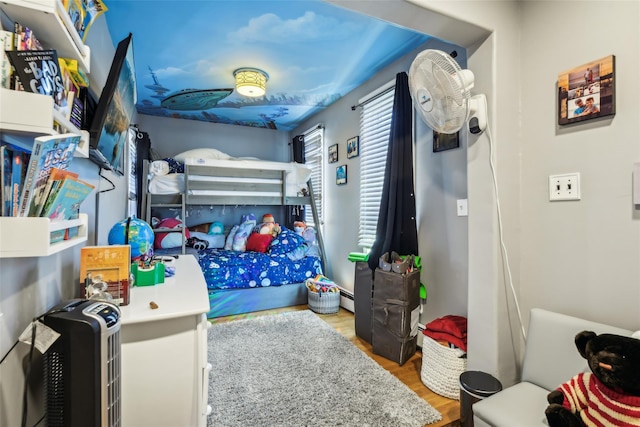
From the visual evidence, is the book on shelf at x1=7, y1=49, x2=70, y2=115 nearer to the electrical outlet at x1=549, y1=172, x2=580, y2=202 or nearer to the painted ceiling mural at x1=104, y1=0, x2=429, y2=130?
the painted ceiling mural at x1=104, y1=0, x2=429, y2=130

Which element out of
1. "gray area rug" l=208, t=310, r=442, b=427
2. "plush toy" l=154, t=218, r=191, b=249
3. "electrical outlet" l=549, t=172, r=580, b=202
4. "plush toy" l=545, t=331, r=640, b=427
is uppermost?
"electrical outlet" l=549, t=172, r=580, b=202

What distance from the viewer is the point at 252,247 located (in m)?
3.79

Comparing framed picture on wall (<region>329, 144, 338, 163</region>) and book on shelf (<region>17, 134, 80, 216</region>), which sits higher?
framed picture on wall (<region>329, 144, 338, 163</region>)

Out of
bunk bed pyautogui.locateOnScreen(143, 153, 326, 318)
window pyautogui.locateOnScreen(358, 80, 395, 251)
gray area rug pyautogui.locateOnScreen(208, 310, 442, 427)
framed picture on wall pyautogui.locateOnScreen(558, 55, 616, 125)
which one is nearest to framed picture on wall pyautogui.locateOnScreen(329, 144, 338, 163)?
bunk bed pyautogui.locateOnScreen(143, 153, 326, 318)

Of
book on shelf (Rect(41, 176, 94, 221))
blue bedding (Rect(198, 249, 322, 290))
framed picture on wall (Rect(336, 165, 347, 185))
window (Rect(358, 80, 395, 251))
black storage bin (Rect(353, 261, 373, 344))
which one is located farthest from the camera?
framed picture on wall (Rect(336, 165, 347, 185))

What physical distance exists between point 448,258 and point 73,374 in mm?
2115

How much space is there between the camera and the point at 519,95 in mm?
1559

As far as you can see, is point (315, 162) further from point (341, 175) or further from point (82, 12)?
point (82, 12)

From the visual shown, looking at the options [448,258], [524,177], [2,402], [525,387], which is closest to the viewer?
[2,402]

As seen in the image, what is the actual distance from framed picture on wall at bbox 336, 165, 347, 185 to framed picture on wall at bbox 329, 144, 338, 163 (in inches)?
5.7

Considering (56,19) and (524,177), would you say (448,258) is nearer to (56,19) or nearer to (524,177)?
(524,177)

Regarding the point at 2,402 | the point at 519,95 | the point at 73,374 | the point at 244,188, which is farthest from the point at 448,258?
the point at 244,188

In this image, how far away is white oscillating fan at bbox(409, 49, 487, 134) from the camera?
54.3 inches

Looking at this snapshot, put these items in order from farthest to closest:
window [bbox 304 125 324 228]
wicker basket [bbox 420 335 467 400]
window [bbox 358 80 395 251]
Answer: window [bbox 304 125 324 228] → window [bbox 358 80 395 251] → wicker basket [bbox 420 335 467 400]
